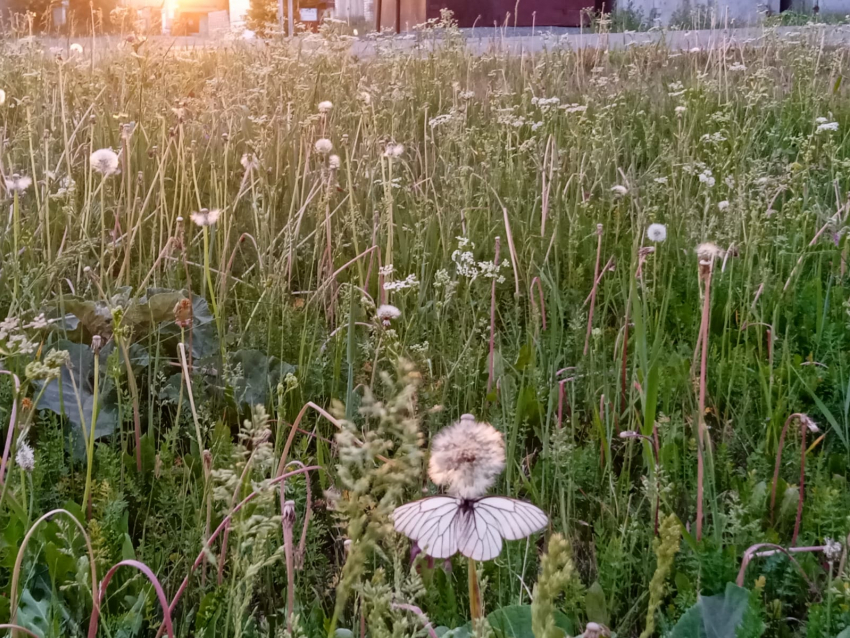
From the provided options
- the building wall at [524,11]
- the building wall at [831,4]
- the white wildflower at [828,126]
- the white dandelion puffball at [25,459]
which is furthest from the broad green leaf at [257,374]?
the building wall at [831,4]

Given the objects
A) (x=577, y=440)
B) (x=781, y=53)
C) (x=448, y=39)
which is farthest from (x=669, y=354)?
(x=781, y=53)

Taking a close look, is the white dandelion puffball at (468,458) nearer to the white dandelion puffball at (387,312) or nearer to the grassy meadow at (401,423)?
the grassy meadow at (401,423)

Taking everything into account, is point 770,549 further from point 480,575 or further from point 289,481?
point 289,481

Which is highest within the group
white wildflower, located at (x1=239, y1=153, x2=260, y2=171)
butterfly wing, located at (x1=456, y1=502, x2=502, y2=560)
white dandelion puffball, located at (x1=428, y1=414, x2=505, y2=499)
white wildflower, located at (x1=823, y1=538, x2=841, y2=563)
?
white wildflower, located at (x1=239, y1=153, x2=260, y2=171)

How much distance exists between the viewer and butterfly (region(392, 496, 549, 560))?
0.80 meters

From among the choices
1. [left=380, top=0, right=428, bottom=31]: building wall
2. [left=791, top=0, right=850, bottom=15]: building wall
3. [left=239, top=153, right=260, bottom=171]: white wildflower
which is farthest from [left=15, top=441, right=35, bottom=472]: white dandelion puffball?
[left=791, top=0, right=850, bottom=15]: building wall

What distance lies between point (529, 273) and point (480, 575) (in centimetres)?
123

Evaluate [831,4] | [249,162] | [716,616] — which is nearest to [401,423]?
[716,616]

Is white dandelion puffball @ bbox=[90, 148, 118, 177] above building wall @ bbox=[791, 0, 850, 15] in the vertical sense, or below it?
below

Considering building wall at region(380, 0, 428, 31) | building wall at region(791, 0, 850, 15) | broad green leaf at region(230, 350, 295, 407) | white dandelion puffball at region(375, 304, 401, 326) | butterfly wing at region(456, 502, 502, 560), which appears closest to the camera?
butterfly wing at region(456, 502, 502, 560)

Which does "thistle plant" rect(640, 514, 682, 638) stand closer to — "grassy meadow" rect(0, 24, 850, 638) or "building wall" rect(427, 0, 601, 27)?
"grassy meadow" rect(0, 24, 850, 638)

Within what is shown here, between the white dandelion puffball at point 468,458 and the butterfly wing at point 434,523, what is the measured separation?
5 cm

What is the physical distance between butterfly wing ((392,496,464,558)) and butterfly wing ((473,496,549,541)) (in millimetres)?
30

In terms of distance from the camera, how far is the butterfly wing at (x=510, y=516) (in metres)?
0.81
